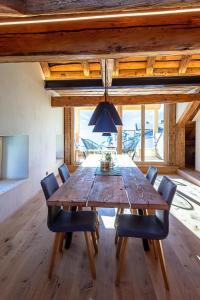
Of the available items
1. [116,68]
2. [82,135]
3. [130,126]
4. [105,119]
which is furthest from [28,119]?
[130,126]

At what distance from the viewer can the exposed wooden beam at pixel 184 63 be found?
4805 mm

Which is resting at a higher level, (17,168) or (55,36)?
(55,36)

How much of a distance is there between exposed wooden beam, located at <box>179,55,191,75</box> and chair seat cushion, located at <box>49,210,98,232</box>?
12.5ft

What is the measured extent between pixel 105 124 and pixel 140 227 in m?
1.56

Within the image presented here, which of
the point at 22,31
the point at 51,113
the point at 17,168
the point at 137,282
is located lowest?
the point at 137,282

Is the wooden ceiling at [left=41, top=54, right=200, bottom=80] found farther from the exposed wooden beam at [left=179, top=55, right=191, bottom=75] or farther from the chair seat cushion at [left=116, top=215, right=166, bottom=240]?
the chair seat cushion at [left=116, top=215, right=166, bottom=240]

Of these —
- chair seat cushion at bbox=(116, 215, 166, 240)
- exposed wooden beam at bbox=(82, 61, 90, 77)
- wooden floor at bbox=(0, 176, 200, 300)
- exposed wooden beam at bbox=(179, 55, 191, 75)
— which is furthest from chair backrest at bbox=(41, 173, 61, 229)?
exposed wooden beam at bbox=(179, 55, 191, 75)

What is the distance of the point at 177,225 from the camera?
3.49 meters

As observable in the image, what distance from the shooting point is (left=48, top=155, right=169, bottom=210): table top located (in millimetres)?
2039

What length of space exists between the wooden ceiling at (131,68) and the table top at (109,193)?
2.85m

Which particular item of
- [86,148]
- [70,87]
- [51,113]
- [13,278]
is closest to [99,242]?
[13,278]

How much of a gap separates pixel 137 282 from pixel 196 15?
276 centimetres

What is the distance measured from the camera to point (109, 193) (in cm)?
230

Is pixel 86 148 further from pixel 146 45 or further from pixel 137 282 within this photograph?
pixel 137 282
